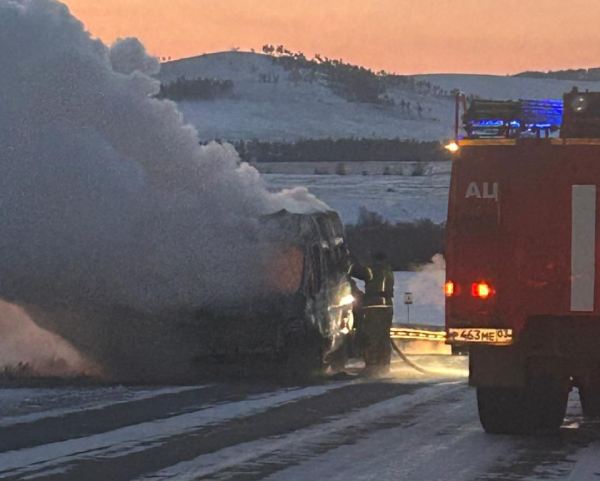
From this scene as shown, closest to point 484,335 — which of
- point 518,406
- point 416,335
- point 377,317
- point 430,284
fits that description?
point 518,406

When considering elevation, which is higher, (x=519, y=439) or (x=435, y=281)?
(x=435, y=281)

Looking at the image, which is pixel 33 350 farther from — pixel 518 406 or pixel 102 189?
pixel 518 406

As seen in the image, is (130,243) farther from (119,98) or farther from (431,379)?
(431,379)

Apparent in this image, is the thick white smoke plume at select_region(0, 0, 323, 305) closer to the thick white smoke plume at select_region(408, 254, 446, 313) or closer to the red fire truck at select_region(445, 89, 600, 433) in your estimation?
the red fire truck at select_region(445, 89, 600, 433)

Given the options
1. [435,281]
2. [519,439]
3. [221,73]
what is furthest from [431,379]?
[221,73]

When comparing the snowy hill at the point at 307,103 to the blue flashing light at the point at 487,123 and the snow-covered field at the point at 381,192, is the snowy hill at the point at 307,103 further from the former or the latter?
the blue flashing light at the point at 487,123

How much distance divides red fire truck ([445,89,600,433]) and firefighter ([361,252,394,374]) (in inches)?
275

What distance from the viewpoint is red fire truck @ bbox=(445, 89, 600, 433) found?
10625mm

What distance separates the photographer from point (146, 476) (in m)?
9.09

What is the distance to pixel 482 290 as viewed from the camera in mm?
10656

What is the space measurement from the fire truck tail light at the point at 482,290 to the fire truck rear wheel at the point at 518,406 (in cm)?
106

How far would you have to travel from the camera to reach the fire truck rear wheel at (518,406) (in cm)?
1152

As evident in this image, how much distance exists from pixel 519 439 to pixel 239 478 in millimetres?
3178

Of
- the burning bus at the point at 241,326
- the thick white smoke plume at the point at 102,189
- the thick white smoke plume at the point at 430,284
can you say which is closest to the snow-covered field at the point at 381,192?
the thick white smoke plume at the point at 430,284
